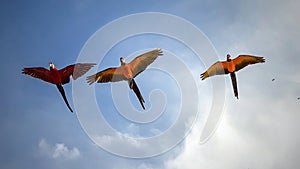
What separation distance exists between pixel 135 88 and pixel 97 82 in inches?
114

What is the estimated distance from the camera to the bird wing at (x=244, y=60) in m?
23.1

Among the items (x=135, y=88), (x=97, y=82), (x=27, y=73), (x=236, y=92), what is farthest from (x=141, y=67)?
(x=27, y=73)

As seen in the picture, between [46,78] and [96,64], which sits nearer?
[96,64]

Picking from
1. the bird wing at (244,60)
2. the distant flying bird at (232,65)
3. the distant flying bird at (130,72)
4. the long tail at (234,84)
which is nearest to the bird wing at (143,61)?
the distant flying bird at (130,72)

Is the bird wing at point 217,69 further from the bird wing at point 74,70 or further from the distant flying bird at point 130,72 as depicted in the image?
the bird wing at point 74,70

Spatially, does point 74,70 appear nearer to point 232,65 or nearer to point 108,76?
point 108,76

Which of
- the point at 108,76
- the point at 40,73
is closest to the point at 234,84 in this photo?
the point at 108,76

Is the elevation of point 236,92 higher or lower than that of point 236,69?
lower

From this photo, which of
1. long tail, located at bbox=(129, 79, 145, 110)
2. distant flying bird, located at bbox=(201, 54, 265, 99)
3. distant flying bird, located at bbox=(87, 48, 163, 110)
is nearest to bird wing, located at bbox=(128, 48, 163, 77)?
distant flying bird, located at bbox=(87, 48, 163, 110)

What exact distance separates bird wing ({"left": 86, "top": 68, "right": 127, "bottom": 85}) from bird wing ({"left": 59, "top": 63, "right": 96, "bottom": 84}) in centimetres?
87

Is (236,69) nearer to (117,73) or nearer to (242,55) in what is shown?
(242,55)

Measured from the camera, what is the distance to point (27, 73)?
2344cm

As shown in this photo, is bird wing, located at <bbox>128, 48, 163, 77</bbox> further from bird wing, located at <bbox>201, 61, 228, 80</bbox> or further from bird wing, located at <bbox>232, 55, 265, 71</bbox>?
bird wing, located at <bbox>232, 55, 265, 71</bbox>

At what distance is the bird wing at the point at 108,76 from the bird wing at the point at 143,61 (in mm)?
1064
